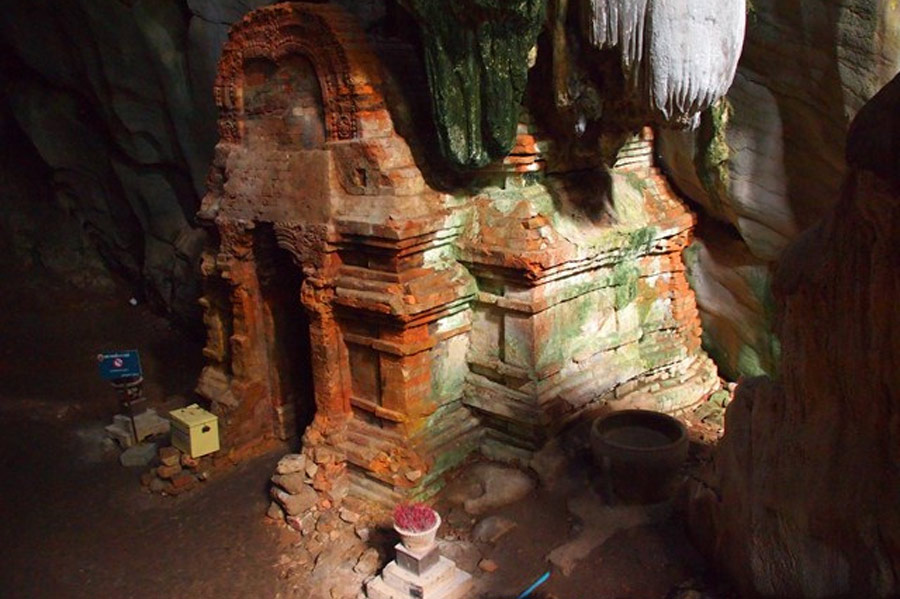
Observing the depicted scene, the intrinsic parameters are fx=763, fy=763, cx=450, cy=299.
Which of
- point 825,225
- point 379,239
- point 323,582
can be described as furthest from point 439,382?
point 825,225

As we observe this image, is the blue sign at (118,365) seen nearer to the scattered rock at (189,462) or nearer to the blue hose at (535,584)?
the scattered rock at (189,462)

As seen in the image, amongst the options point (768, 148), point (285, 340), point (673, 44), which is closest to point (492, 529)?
point (285, 340)

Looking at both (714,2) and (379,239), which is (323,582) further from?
(714,2)

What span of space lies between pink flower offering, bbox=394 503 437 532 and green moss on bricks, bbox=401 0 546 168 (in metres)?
2.77

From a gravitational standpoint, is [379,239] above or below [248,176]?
below

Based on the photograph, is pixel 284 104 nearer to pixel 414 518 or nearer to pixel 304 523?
pixel 304 523

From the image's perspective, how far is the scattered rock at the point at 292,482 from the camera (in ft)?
21.4

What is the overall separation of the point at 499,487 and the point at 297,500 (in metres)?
1.72

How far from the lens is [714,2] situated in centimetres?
512

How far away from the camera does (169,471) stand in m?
7.20

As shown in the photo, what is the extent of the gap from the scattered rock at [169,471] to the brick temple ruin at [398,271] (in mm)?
521

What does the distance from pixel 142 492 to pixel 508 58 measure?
17.0 ft

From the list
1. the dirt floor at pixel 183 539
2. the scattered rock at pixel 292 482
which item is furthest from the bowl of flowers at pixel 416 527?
the scattered rock at pixel 292 482

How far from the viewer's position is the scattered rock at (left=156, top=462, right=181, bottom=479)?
718cm
